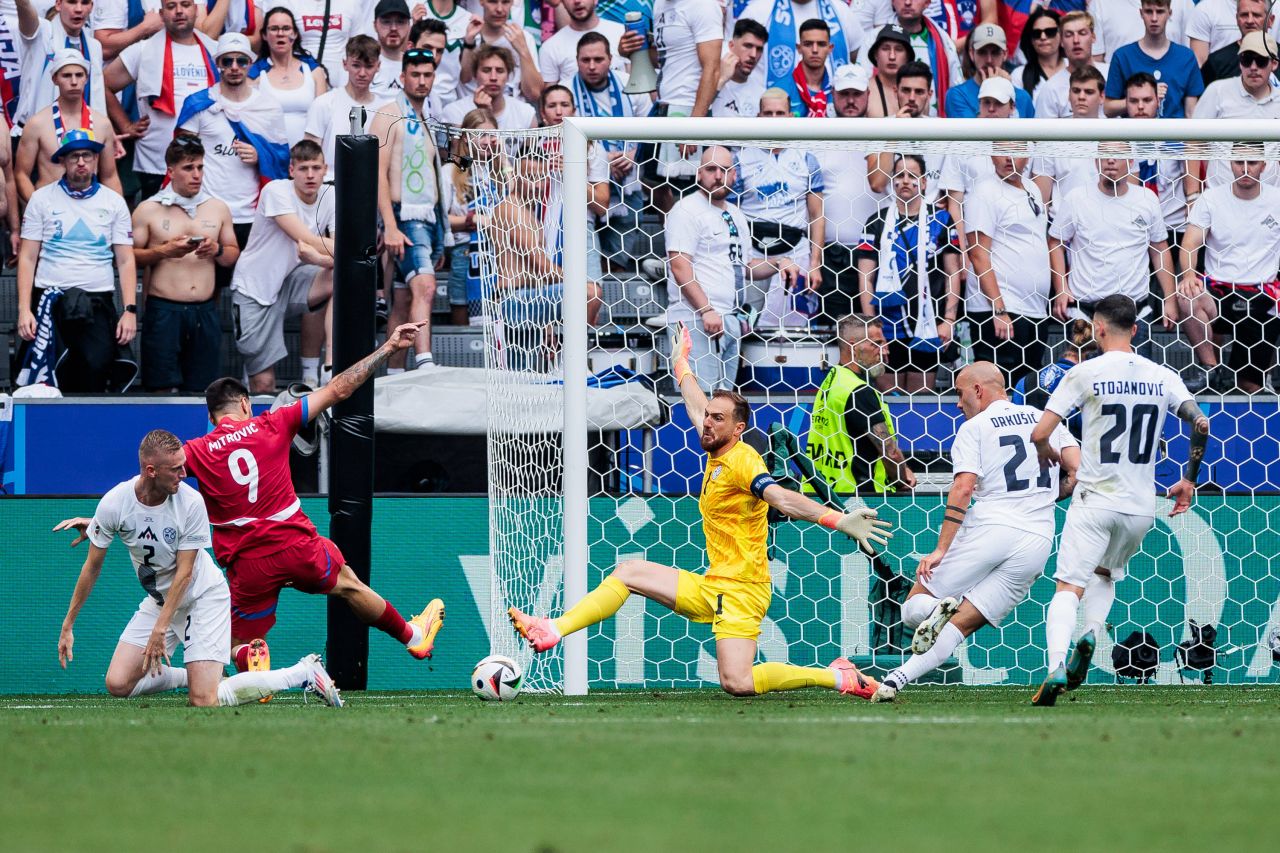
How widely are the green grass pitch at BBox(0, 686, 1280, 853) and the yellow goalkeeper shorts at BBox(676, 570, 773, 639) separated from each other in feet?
3.22

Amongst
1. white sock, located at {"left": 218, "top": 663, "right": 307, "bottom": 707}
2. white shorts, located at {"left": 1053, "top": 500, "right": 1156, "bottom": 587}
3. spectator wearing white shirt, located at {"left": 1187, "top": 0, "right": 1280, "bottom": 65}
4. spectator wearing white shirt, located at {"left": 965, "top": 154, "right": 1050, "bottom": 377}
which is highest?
spectator wearing white shirt, located at {"left": 1187, "top": 0, "right": 1280, "bottom": 65}

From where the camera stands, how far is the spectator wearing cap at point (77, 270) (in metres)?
11.4

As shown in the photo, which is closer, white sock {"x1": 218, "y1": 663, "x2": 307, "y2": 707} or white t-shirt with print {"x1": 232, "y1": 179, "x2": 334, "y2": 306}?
white sock {"x1": 218, "y1": 663, "x2": 307, "y2": 707}

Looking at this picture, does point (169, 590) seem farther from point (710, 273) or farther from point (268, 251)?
point (710, 273)

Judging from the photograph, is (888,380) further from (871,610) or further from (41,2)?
(41,2)

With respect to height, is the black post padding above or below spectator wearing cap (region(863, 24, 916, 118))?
below

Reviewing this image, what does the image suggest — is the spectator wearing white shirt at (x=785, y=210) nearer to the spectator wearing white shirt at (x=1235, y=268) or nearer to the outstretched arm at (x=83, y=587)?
the spectator wearing white shirt at (x=1235, y=268)

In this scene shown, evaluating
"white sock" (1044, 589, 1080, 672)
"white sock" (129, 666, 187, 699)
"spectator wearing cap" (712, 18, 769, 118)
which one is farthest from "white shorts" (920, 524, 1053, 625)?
"spectator wearing cap" (712, 18, 769, 118)

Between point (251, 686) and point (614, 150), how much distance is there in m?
5.56

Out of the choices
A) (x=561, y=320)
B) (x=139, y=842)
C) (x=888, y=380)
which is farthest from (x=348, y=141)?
(x=139, y=842)

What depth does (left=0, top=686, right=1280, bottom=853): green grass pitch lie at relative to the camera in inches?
165

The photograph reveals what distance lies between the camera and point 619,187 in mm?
11844

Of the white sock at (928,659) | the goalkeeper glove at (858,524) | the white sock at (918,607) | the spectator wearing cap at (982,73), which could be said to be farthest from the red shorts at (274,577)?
the spectator wearing cap at (982,73)

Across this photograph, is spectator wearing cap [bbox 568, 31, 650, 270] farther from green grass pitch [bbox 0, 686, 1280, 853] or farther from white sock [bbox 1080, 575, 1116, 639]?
green grass pitch [bbox 0, 686, 1280, 853]
